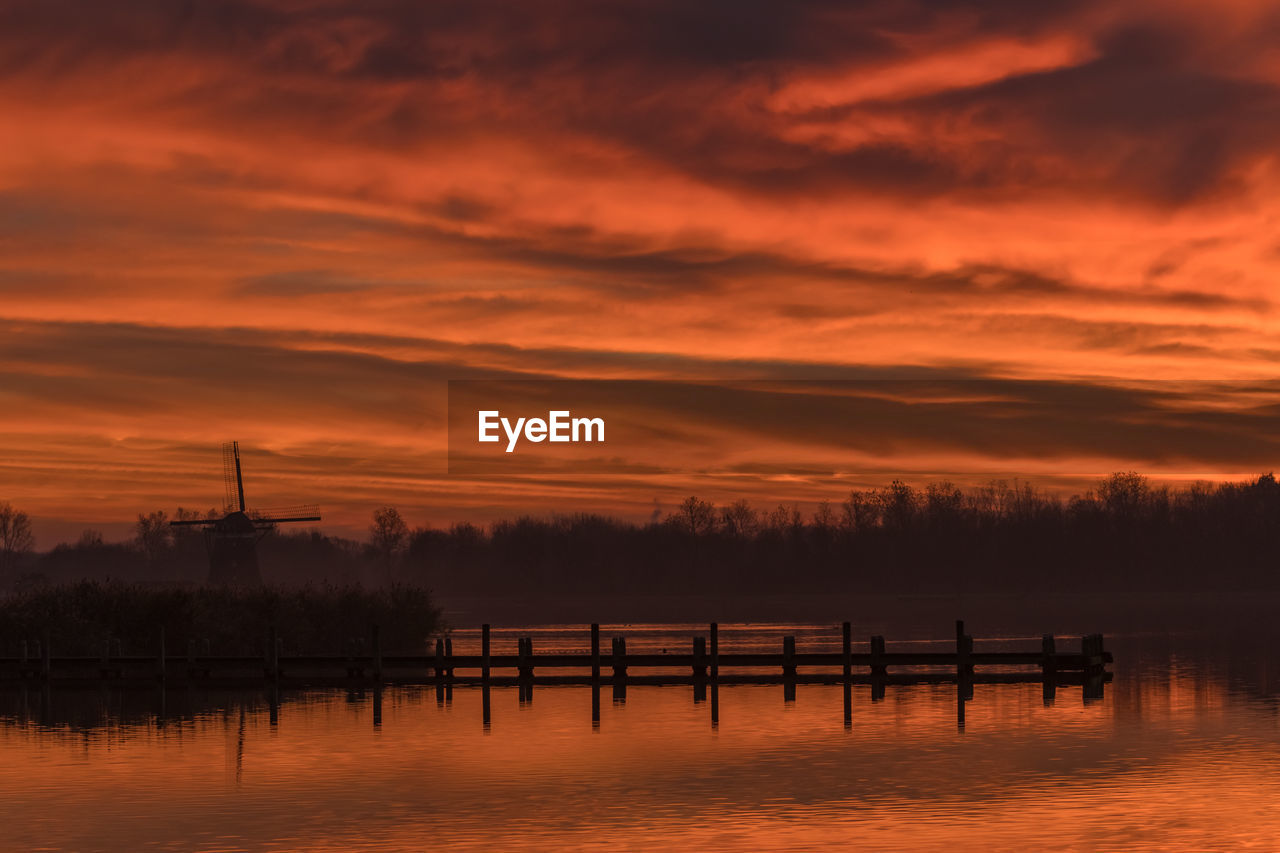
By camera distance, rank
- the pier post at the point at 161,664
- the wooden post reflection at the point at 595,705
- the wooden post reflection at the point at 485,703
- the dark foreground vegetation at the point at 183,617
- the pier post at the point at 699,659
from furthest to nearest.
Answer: the dark foreground vegetation at the point at 183,617 < the pier post at the point at 161,664 < the pier post at the point at 699,659 < the wooden post reflection at the point at 485,703 < the wooden post reflection at the point at 595,705

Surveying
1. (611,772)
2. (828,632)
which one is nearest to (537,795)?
(611,772)

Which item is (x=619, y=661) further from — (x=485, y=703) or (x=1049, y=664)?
(x=1049, y=664)

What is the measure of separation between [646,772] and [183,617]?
131 ft

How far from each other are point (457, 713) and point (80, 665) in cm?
2134

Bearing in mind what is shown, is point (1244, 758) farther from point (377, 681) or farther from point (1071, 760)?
point (377, 681)

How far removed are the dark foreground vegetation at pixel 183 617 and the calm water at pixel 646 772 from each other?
12.7 metres

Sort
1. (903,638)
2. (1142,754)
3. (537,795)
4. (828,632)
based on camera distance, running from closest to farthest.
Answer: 1. (537,795)
2. (1142,754)
3. (903,638)
4. (828,632)

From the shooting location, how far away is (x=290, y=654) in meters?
76.3

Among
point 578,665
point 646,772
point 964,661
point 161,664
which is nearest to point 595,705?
point 578,665

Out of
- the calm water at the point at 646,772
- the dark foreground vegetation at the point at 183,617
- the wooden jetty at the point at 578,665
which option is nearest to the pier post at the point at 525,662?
the wooden jetty at the point at 578,665

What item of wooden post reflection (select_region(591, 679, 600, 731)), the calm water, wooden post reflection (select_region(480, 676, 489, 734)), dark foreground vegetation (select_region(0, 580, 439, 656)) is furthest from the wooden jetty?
the calm water

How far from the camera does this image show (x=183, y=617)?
71625mm

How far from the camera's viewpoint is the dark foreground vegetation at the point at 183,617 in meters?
71.3

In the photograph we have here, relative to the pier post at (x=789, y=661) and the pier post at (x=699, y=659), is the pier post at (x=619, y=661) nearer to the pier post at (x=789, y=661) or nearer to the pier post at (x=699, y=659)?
the pier post at (x=699, y=659)
